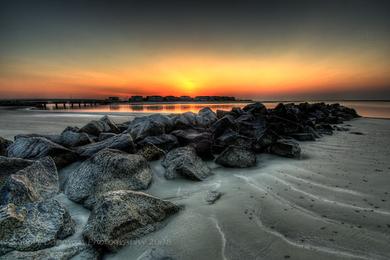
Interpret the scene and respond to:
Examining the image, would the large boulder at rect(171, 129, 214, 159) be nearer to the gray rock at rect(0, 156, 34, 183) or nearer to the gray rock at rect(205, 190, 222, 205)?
the gray rock at rect(205, 190, 222, 205)

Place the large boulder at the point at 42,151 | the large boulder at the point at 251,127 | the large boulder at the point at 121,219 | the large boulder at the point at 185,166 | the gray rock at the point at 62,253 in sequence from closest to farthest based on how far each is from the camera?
the gray rock at the point at 62,253 < the large boulder at the point at 121,219 < the large boulder at the point at 185,166 < the large boulder at the point at 42,151 < the large boulder at the point at 251,127

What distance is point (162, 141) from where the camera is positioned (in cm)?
607

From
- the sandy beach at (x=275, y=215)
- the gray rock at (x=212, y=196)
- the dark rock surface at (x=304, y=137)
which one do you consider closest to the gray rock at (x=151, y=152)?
the sandy beach at (x=275, y=215)

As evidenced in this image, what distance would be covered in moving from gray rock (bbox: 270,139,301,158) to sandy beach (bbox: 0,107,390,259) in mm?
715

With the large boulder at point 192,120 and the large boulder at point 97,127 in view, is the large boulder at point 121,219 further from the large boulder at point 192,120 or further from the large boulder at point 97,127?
the large boulder at point 97,127

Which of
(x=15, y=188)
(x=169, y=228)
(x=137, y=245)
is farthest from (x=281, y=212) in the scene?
(x=15, y=188)

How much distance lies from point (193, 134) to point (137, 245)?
3.84 m

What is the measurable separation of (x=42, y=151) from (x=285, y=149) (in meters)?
5.68

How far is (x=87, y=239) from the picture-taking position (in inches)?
103

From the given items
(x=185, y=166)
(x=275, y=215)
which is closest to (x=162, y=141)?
(x=185, y=166)

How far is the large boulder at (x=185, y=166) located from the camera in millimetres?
Result: 4480

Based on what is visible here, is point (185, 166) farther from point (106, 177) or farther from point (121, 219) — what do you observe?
point (121, 219)

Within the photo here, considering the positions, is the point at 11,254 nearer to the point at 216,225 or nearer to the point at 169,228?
the point at 169,228

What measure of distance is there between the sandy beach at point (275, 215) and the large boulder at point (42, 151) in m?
0.30
